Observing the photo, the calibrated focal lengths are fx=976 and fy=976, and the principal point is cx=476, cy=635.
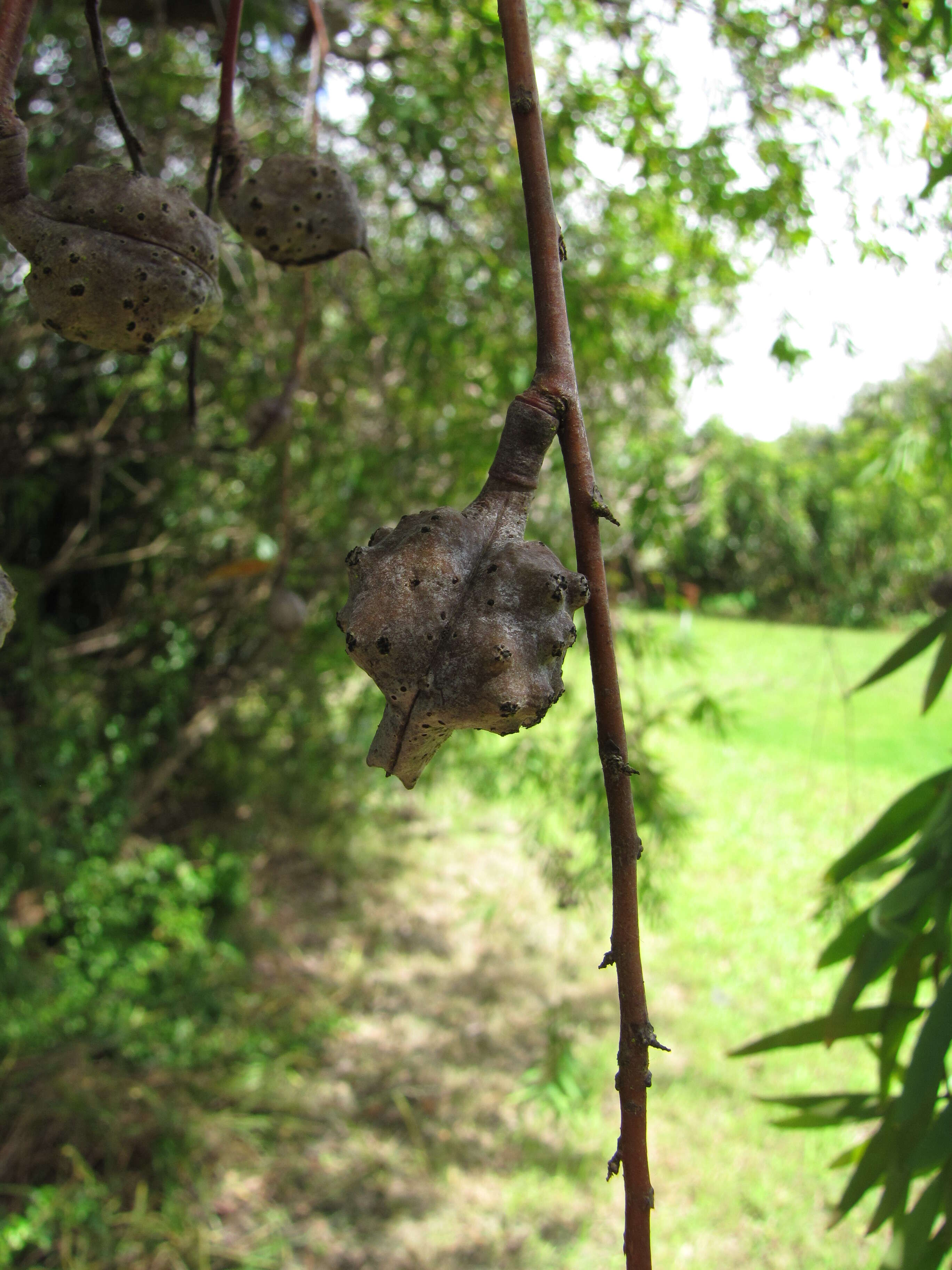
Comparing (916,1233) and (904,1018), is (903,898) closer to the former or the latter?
(904,1018)

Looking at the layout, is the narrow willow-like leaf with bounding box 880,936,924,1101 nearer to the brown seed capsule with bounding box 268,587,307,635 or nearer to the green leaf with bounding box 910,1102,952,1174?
the green leaf with bounding box 910,1102,952,1174

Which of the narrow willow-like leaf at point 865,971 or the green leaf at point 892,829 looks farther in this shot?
the green leaf at point 892,829

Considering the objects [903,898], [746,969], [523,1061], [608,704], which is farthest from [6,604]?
[746,969]

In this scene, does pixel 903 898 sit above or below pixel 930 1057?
above

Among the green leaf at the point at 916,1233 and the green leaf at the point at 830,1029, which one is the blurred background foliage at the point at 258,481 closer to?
the green leaf at the point at 830,1029

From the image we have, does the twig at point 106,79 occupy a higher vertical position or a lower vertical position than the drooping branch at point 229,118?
lower

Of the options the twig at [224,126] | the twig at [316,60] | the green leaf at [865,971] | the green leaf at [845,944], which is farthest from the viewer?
the green leaf at [845,944]

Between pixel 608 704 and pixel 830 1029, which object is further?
pixel 830 1029

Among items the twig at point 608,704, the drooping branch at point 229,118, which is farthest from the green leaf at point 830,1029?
the drooping branch at point 229,118
